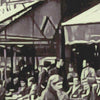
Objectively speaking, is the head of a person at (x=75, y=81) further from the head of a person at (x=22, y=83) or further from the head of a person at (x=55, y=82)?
the head of a person at (x=22, y=83)

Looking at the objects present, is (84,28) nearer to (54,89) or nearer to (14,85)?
(54,89)

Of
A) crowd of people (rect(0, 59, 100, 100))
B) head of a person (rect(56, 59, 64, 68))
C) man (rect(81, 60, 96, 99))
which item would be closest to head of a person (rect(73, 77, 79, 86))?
crowd of people (rect(0, 59, 100, 100))

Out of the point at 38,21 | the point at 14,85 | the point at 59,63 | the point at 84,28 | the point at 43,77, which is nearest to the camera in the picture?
the point at 84,28

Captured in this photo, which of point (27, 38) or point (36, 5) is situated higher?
point (36, 5)

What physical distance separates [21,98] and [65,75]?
1168 mm

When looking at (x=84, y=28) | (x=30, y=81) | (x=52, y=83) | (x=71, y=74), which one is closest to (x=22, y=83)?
(x=30, y=81)

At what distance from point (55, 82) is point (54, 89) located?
149 millimetres

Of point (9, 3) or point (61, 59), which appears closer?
point (61, 59)

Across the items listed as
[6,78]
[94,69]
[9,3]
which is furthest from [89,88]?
[9,3]

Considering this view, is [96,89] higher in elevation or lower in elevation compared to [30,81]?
lower

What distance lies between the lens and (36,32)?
264 inches

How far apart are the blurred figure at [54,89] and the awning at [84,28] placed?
0.92 m

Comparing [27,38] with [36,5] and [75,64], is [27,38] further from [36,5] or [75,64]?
[75,64]

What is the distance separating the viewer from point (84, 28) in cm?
582
